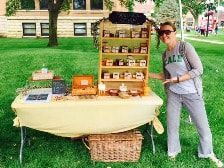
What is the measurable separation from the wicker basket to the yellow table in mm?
110

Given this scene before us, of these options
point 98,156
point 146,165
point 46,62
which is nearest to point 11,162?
point 98,156

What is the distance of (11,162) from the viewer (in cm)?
600

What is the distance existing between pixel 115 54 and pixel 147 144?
5.07 ft

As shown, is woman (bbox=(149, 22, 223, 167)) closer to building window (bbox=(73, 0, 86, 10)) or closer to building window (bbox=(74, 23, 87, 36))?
building window (bbox=(73, 0, 86, 10))

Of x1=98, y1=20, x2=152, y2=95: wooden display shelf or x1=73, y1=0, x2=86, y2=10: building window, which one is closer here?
x1=98, y1=20, x2=152, y2=95: wooden display shelf

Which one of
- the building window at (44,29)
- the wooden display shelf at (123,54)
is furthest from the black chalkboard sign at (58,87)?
the building window at (44,29)

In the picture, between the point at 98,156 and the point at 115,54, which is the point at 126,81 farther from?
the point at 98,156

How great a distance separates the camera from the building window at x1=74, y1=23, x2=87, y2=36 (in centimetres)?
3472

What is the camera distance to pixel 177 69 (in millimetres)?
5719

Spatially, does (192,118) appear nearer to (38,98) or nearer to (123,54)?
(123,54)

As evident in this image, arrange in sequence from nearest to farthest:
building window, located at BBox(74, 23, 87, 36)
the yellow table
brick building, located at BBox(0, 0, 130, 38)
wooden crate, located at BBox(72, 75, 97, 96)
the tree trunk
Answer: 1. the yellow table
2. wooden crate, located at BBox(72, 75, 97, 96)
3. the tree trunk
4. brick building, located at BBox(0, 0, 130, 38)
5. building window, located at BBox(74, 23, 87, 36)

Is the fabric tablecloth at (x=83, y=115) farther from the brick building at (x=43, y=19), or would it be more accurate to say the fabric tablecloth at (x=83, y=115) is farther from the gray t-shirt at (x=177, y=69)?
the brick building at (x=43, y=19)

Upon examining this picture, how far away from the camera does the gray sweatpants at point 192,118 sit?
5781mm

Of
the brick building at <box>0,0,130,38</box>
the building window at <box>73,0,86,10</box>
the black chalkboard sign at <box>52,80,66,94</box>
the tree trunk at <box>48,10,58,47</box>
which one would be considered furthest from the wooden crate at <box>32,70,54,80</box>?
the building window at <box>73,0,86,10</box>
